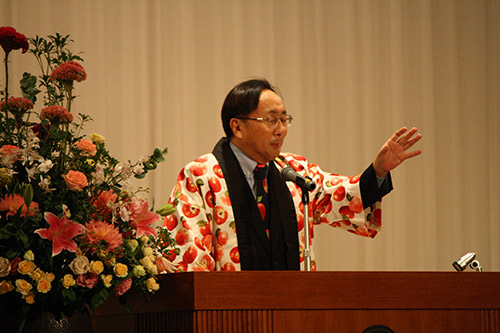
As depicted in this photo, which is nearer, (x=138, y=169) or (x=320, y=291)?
(x=138, y=169)

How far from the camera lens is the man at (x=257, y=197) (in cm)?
263

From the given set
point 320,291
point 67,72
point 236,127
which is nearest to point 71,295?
point 67,72

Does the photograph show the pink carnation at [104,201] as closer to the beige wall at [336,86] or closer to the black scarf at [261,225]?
the black scarf at [261,225]

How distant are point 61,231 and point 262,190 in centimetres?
142

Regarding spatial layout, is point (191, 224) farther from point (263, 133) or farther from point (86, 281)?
point (86, 281)

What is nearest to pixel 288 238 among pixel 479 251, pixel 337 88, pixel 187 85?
pixel 187 85

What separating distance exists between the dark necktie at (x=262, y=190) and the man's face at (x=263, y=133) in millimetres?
37

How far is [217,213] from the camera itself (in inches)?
106

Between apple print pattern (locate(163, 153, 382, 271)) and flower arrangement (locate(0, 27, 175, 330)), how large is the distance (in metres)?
0.90

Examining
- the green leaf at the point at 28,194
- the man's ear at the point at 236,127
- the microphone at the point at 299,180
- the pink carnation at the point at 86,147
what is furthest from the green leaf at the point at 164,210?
the man's ear at the point at 236,127

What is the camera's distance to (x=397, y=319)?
1798 mm

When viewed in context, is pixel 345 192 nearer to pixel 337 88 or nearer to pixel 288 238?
pixel 288 238

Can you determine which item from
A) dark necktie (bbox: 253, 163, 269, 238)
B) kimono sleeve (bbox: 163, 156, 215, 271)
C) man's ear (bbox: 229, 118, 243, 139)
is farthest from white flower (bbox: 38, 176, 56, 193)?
man's ear (bbox: 229, 118, 243, 139)

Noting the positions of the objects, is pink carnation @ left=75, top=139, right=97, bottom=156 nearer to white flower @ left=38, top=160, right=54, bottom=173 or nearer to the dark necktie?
white flower @ left=38, top=160, right=54, bottom=173
